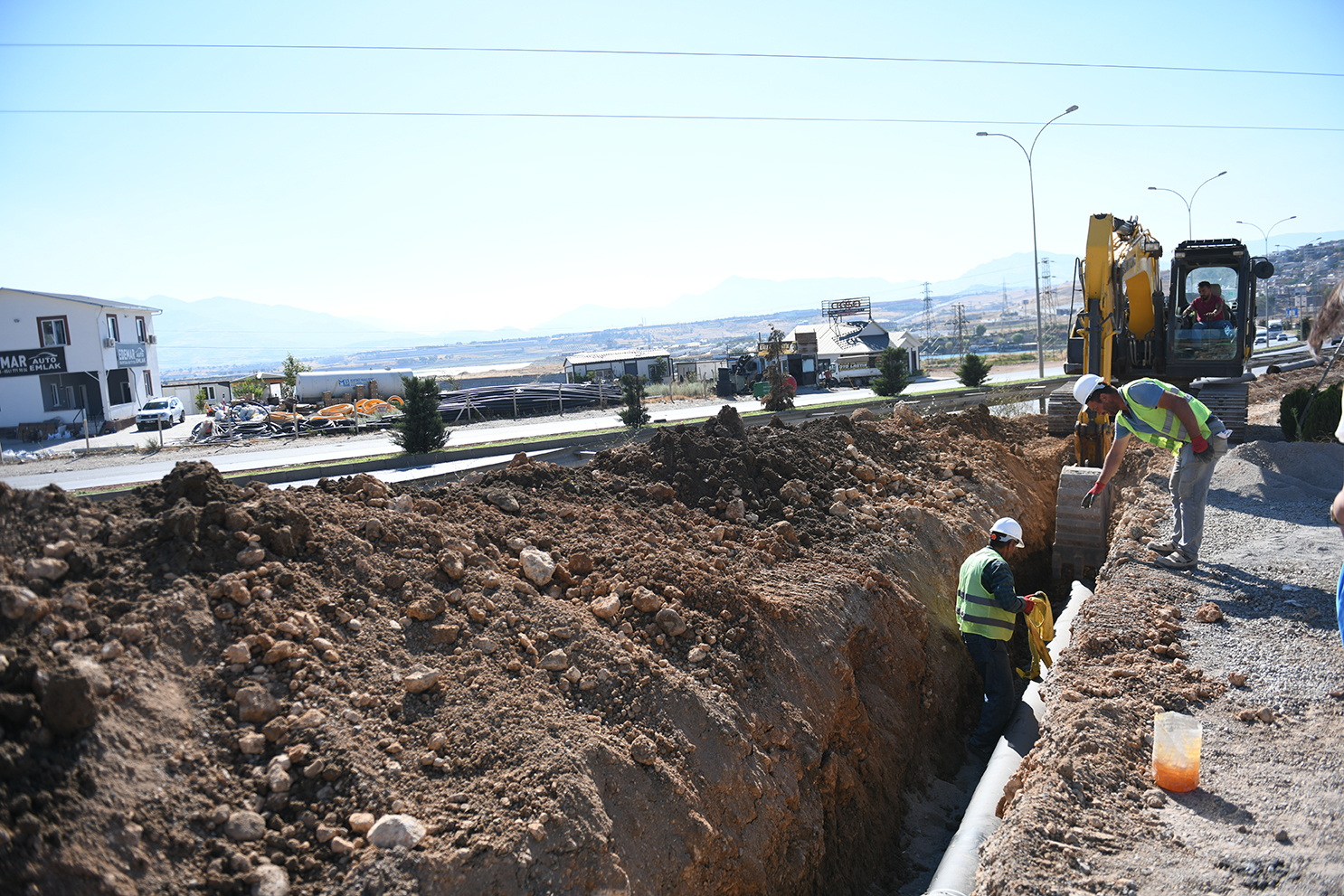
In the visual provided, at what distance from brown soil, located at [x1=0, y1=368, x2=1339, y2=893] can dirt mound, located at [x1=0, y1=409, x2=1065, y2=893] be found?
17 millimetres

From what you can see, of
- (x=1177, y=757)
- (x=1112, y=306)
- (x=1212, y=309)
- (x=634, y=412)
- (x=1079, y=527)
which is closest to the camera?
(x=1177, y=757)

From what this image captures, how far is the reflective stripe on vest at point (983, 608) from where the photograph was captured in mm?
6879

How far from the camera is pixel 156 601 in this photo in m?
4.42

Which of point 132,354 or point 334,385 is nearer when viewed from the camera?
point 132,354

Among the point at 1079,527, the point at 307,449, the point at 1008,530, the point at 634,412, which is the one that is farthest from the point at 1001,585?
the point at 307,449

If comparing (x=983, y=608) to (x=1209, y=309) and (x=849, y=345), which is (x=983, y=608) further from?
(x=849, y=345)

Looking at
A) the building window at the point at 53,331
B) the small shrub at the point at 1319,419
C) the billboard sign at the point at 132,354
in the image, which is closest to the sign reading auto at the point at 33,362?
the building window at the point at 53,331

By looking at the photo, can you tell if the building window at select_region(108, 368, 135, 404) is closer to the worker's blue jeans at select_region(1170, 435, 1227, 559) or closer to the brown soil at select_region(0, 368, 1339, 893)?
the brown soil at select_region(0, 368, 1339, 893)

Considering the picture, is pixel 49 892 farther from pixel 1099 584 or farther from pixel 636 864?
pixel 1099 584

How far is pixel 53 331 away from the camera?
3325cm

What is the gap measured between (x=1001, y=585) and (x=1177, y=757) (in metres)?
2.54

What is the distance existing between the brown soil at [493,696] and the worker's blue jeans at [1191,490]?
1.58 feet

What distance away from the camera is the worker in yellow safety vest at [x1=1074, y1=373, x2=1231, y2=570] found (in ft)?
22.6

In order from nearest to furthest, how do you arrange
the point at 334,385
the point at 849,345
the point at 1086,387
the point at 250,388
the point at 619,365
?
the point at 1086,387, the point at 334,385, the point at 619,365, the point at 849,345, the point at 250,388
